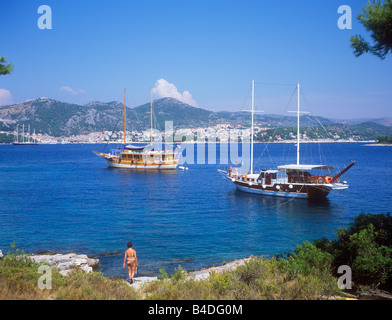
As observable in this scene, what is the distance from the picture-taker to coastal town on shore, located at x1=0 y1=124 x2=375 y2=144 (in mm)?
141250

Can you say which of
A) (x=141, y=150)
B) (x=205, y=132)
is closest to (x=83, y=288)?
(x=141, y=150)

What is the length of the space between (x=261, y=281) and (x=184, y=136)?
440ft

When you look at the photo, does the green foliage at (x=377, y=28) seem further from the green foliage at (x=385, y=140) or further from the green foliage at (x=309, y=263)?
the green foliage at (x=385, y=140)

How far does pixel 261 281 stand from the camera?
5.73 metres

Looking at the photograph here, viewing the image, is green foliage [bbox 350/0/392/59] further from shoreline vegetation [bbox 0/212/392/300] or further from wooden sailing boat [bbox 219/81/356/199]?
wooden sailing boat [bbox 219/81/356/199]

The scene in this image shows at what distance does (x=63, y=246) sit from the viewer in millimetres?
15297

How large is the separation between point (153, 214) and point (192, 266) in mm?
9733

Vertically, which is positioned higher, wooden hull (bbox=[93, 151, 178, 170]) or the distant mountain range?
the distant mountain range

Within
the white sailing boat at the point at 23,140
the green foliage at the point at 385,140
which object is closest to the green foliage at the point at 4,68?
the green foliage at the point at 385,140

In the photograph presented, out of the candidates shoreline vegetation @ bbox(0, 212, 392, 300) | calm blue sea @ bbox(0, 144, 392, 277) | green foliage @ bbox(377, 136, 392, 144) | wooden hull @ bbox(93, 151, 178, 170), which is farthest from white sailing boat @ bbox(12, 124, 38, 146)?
shoreline vegetation @ bbox(0, 212, 392, 300)

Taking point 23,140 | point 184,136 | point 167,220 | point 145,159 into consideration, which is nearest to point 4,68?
point 167,220

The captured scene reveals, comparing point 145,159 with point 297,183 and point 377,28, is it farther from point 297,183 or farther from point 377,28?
point 377,28

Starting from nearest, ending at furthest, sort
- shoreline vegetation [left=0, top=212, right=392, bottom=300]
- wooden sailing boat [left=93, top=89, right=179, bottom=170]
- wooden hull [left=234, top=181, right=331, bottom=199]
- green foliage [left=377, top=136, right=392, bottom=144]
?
shoreline vegetation [left=0, top=212, right=392, bottom=300] < wooden hull [left=234, top=181, right=331, bottom=199] < wooden sailing boat [left=93, top=89, right=179, bottom=170] < green foliage [left=377, top=136, right=392, bottom=144]

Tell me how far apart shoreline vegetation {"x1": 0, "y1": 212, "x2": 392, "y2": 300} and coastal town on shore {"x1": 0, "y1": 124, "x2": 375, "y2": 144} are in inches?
4719
